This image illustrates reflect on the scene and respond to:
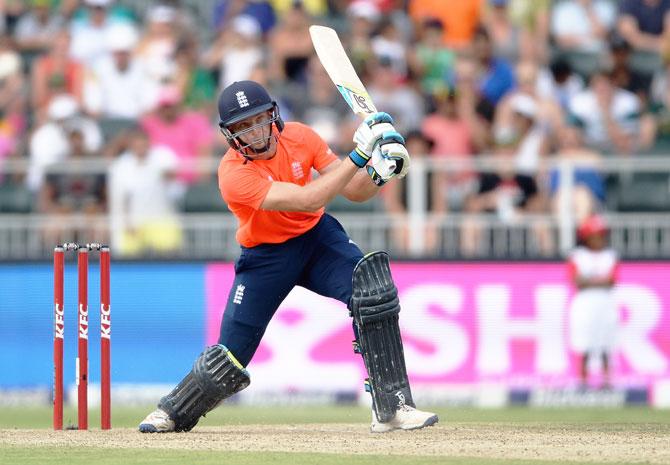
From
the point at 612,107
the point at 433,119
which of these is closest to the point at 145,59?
the point at 433,119

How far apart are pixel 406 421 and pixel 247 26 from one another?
→ 7.02 m

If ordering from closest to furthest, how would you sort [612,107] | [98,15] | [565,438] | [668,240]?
[565,438] → [668,240] → [612,107] → [98,15]

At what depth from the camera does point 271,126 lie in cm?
767

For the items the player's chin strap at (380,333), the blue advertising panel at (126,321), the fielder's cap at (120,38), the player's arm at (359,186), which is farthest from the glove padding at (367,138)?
the fielder's cap at (120,38)

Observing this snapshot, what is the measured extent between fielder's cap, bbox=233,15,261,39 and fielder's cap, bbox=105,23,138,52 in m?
0.93

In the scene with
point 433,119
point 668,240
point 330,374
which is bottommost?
point 330,374

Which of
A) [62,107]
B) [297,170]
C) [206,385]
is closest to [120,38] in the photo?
[62,107]

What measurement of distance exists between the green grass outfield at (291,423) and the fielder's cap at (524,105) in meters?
2.61

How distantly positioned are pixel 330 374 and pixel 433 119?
2.26 m

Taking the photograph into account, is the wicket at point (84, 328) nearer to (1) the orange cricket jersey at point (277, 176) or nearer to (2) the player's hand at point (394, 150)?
(1) the orange cricket jersey at point (277, 176)

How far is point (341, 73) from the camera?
25.8ft

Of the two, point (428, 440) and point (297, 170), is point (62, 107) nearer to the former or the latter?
point (297, 170)

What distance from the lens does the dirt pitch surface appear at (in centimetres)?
694

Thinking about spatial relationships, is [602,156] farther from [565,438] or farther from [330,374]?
[565,438]
